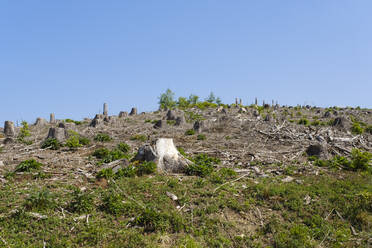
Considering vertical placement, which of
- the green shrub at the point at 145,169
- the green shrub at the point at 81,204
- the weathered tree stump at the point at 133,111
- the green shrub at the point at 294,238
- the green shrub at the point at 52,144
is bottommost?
the green shrub at the point at 294,238

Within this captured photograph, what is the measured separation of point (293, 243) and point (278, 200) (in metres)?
2.08

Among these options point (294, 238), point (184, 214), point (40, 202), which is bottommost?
point (294, 238)

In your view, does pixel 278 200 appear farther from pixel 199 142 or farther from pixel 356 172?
pixel 199 142

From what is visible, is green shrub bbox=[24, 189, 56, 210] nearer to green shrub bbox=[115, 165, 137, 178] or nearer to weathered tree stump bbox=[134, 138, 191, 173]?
green shrub bbox=[115, 165, 137, 178]

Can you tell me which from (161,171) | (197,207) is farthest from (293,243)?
(161,171)

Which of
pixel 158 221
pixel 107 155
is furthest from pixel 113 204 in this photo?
pixel 107 155

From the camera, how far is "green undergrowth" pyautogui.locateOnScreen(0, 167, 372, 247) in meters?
6.02

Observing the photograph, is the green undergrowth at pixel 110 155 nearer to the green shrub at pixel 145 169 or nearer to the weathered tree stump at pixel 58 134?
the green shrub at pixel 145 169

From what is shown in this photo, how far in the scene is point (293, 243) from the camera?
6055mm

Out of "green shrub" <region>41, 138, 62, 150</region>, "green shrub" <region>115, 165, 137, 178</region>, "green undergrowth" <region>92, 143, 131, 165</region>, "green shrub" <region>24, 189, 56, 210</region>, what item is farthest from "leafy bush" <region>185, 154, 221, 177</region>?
"green shrub" <region>41, 138, 62, 150</region>

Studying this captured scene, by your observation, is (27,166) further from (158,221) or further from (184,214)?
(184,214)

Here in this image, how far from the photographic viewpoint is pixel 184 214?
705cm

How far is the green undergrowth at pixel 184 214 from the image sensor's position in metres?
6.02

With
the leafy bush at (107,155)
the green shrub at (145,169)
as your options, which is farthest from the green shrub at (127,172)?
the leafy bush at (107,155)
